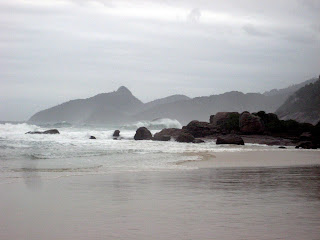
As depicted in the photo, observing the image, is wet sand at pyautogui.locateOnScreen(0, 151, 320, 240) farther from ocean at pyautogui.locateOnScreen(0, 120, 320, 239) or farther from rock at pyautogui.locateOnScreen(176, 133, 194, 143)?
rock at pyautogui.locateOnScreen(176, 133, 194, 143)

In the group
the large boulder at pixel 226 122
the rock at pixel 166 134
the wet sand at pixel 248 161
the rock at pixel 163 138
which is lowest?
the wet sand at pixel 248 161

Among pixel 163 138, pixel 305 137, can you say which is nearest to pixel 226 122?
pixel 163 138

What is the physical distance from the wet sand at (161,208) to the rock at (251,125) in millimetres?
36266

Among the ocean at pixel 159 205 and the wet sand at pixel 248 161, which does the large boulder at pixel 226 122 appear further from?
the ocean at pixel 159 205

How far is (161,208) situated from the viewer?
352 inches

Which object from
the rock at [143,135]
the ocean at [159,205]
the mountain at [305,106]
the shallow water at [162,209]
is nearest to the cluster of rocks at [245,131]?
the rock at [143,135]

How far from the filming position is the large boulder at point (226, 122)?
5160 centimetres

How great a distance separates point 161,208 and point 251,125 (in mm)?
42247

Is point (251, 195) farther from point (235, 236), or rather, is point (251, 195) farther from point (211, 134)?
point (211, 134)

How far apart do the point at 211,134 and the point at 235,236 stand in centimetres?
4487

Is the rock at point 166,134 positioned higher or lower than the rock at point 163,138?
higher

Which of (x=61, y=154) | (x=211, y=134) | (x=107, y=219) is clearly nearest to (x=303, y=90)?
Result: (x=211, y=134)

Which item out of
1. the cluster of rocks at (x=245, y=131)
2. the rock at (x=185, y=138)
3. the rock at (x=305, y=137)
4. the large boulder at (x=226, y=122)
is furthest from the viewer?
the large boulder at (x=226, y=122)

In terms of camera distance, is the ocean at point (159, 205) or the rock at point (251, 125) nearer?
the ocean at point (159, 205)
